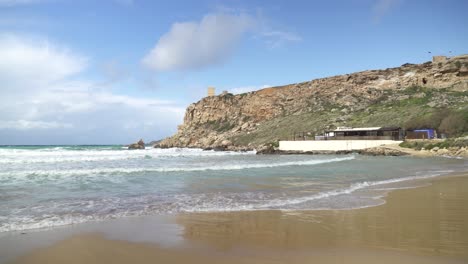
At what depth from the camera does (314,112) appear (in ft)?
260

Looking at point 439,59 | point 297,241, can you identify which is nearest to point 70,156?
point 297,241

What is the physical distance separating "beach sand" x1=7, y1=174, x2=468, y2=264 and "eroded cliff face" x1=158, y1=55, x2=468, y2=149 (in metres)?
61.8

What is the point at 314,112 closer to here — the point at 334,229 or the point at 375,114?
the point at 375,114

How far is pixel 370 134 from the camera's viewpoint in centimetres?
5206

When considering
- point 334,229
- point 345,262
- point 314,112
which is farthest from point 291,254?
point 314,112

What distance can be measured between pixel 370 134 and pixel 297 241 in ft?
164

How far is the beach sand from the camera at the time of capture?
5102 mm

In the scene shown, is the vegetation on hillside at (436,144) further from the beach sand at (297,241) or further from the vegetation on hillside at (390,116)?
the beach sand at (297,241)

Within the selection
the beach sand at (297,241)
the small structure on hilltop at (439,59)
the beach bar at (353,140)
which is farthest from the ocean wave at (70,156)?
the small structure on hilltop at (439,59)

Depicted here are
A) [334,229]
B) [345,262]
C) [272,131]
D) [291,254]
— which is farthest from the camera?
[272,131]

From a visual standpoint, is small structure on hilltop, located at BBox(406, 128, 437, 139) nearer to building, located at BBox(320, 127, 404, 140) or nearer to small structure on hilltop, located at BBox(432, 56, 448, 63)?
building, located at BBox(320, 127, 404, 140)

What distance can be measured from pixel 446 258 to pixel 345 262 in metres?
1.46

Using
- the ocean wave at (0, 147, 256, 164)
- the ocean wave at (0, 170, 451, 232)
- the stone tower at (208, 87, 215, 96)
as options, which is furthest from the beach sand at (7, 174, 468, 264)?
the stone tower at (208, 87, 215, 96)

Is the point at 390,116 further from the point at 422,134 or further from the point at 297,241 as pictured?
the point at 297,241
